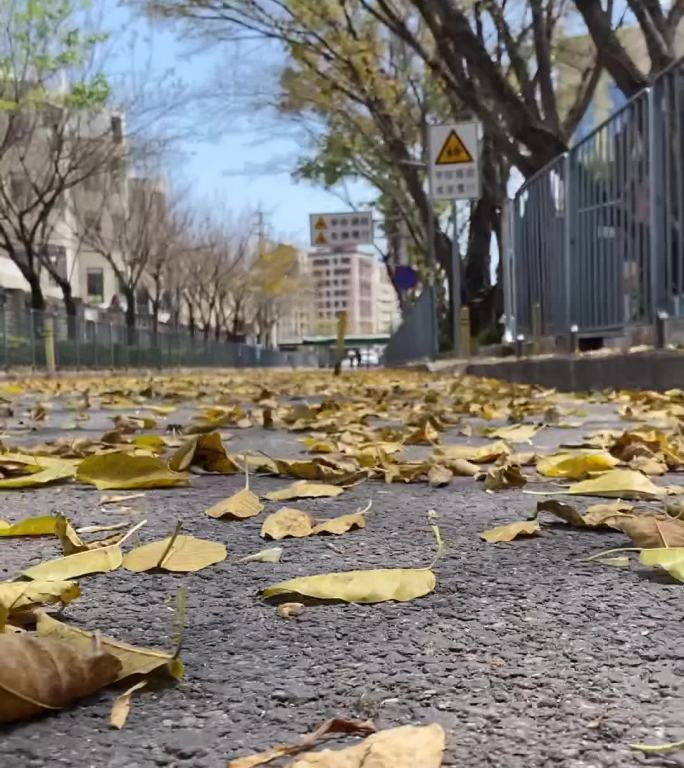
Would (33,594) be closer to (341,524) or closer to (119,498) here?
(341,524)

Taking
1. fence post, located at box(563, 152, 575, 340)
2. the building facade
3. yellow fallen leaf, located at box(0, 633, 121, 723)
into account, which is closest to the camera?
yellow fallen leaf, located at box(0, 633, 121, 723)

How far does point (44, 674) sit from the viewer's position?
3.29ft

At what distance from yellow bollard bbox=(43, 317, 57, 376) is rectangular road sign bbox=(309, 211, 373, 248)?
657 cm

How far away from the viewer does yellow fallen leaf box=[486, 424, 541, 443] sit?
11.9 ft

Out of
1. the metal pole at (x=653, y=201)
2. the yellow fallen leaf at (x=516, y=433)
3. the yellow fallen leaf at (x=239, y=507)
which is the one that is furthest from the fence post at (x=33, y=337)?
the yellow fallen leaf at (x=239, y=507)

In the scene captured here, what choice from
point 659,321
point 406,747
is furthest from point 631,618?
point 659,321

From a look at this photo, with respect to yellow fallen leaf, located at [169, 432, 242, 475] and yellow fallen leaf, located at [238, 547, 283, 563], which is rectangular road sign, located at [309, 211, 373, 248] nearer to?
yellow fallen leaf, located at [169, 432, 242, 475]

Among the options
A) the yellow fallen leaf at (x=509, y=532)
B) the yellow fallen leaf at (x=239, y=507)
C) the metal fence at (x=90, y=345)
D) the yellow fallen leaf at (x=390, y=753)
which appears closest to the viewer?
the yellow fallen leaf at (x=390, y=753)

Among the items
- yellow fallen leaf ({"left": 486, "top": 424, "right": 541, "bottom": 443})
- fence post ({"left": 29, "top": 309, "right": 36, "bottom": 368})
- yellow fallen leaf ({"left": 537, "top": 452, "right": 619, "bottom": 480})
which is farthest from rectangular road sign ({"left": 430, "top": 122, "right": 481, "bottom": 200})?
fence post ({"left": 29, "top": 309, "right": 36, "bottom": 368})

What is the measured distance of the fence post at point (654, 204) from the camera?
6.02 metres

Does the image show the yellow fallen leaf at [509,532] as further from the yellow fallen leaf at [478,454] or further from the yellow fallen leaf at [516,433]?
the yellow fallen leaf at [516,433]

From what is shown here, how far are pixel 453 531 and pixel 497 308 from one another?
17.9 meters

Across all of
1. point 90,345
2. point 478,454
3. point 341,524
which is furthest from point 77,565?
point 90,345

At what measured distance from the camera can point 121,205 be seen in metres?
39.5
